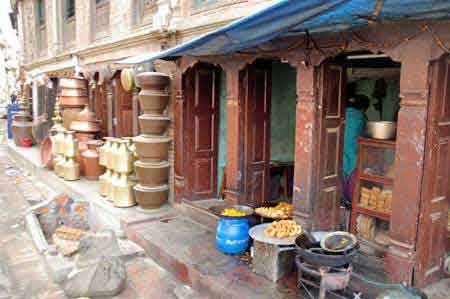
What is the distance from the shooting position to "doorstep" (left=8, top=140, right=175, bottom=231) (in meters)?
7.35

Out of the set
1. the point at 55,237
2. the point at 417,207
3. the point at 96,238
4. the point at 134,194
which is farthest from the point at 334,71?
the point at 55,237

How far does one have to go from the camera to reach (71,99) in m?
11.3

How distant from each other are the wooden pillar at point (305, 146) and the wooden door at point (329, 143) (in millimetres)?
104

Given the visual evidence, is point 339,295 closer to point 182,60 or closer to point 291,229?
point 291,229

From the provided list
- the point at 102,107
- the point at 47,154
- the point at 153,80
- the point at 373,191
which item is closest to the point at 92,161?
the point at 102,107

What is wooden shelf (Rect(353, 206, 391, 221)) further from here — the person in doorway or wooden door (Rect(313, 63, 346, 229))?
the person in doorway

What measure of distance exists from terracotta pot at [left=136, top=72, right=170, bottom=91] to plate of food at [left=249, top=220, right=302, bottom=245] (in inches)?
140

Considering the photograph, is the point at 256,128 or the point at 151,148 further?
the point at 151,148

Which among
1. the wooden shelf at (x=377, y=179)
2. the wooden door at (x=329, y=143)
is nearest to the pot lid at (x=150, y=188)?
the wooden door at (x=329, y=143)

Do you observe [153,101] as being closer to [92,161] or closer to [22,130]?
[92,161]

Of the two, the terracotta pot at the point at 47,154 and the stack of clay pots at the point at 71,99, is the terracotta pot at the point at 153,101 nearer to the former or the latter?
the stack of clay pots at the point at 71,99

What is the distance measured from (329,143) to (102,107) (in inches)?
319

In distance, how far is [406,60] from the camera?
409 cm

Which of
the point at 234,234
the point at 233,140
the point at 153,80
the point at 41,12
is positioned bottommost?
the point at 234,234
